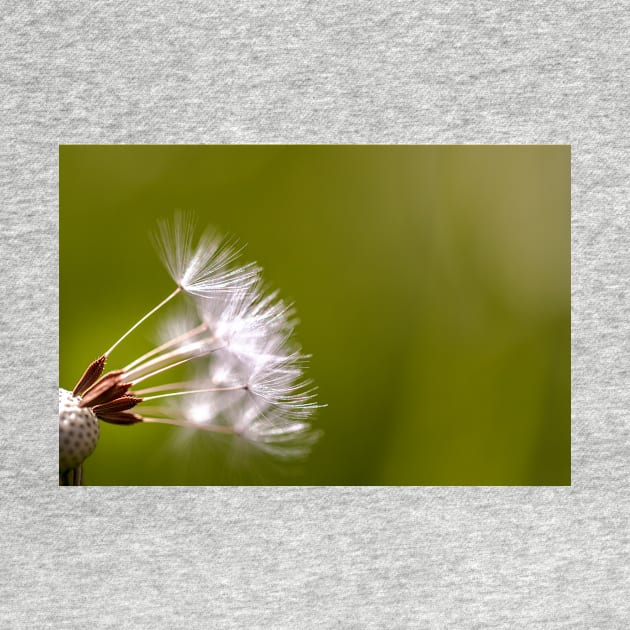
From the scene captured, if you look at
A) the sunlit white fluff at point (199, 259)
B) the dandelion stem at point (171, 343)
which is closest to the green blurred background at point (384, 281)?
the sunlit white fluff at point (199, 259)

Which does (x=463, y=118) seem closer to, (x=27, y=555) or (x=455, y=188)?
(x=455, y=188)

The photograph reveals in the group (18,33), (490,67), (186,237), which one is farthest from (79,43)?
(490,67)

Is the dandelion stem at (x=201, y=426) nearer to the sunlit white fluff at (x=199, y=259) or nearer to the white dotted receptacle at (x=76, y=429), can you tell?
the white dotted receptacle at (x=76, y=429)

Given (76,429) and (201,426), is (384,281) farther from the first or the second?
(76,429)

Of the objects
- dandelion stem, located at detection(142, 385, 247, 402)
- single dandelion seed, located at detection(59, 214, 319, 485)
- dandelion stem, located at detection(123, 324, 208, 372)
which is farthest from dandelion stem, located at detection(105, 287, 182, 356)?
dandelion stem, located at detection(142, 385, 247, 402)

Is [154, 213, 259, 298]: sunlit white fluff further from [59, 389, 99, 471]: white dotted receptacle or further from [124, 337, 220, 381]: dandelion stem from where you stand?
[59, 389, 99, 471]: white dotted receptacle
